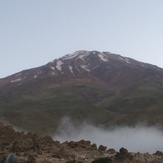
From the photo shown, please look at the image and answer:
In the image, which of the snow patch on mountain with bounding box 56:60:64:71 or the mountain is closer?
the mountain

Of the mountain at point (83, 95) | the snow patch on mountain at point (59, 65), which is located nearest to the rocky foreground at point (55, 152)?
the mountain at point (83, 95)

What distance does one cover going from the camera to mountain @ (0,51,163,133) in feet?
348

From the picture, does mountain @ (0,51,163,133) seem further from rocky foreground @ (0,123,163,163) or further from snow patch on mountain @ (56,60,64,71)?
rocky foreground @ (0,123,163,163)

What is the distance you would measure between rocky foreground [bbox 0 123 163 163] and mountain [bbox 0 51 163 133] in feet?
237

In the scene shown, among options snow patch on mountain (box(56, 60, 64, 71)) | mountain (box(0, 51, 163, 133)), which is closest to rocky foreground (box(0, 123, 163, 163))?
mountain (box(0, 51, 163, 133))

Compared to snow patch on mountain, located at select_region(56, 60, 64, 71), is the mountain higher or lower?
lower

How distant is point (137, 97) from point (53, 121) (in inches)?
1480

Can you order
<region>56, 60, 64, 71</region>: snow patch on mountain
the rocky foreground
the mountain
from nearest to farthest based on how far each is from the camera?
the rocky foreground → the mountain → <region>56, 60, 64, 71</region>: snow patch on mountain

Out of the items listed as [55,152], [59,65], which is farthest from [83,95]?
[55,152]

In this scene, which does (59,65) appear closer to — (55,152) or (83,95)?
(83,95)

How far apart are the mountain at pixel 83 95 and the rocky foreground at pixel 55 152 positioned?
237ft

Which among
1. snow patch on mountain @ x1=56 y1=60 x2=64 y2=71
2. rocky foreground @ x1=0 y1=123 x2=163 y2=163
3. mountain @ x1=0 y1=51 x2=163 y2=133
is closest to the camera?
rocky foreground @ x1=0 y1=123 x2=163 y2=163

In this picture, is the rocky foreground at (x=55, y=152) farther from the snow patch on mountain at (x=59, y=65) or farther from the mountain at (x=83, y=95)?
the snow patch on mountain at (x=59, y=65)

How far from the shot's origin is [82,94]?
14238 centimetres
